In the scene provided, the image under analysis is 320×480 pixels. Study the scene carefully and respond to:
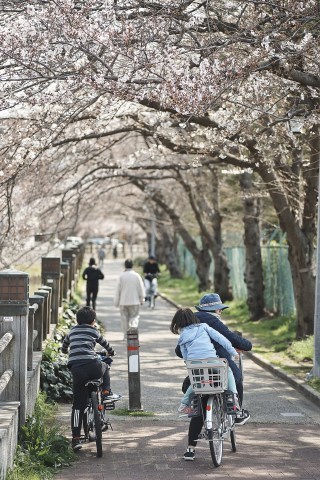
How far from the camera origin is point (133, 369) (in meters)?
12.1

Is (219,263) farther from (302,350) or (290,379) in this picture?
(290,379)

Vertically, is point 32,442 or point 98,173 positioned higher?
point 98,173

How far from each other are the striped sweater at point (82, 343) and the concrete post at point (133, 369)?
7.20 feet

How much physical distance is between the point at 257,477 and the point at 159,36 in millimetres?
5294

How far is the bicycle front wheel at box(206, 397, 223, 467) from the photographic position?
8.77 m

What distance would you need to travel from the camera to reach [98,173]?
2694 centimetres

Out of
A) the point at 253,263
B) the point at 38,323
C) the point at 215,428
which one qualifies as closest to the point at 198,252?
the point at 253,263

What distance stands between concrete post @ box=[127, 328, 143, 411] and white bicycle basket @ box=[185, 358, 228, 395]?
3.09 meters

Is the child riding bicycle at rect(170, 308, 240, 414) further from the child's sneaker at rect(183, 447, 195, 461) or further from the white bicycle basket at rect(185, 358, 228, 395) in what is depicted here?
the child's sneaker at rect(183, 447, 195, 461)

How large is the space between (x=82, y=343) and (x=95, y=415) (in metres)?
0.78

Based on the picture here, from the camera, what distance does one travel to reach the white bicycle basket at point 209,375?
29.4 feet

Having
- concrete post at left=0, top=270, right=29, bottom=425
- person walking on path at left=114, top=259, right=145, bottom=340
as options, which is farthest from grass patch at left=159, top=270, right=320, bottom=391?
concrete post at left=0, top=270, right=29, bottom=425

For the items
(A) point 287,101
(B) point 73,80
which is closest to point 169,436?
A: (B) point 73,80

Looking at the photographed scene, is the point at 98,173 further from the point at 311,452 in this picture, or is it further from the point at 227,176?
the point at 311,452
